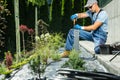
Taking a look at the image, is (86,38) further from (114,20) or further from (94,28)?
(114,20)

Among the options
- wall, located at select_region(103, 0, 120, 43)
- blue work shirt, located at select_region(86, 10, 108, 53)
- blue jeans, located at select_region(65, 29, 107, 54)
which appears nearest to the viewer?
blue jeans, located at select_region(65, 29, 107, 54)

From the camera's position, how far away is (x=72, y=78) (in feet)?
5.63

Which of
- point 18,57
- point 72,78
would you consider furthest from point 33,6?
point 72,78

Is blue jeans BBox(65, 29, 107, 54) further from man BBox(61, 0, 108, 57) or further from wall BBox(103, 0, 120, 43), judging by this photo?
wall BBox(103, 0, 120, 43)

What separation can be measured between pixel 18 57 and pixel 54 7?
30.8ft

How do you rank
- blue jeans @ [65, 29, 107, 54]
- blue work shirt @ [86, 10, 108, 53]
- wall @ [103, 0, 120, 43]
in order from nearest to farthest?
blue jeans @ [65, 29, 107, 54], blue work shirt @ [86, 10, 108, 53], wall @ [103, 0, 120, 43]

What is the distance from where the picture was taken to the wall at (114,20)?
14259 mm

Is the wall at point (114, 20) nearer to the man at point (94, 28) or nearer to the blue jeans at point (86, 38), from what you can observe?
the blue jeans at point (86, 38)

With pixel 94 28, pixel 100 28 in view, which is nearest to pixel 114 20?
pixel 100 28

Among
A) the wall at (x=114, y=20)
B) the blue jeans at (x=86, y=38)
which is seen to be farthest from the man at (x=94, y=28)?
the wall at (x=114, y=20)

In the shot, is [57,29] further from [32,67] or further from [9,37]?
[32,67]

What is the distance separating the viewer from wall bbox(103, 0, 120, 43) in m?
14.3

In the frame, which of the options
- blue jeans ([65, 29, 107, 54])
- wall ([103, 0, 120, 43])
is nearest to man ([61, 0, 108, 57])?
blue jeans ([65, 29, 107, 54])

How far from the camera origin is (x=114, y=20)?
15.3 meters
